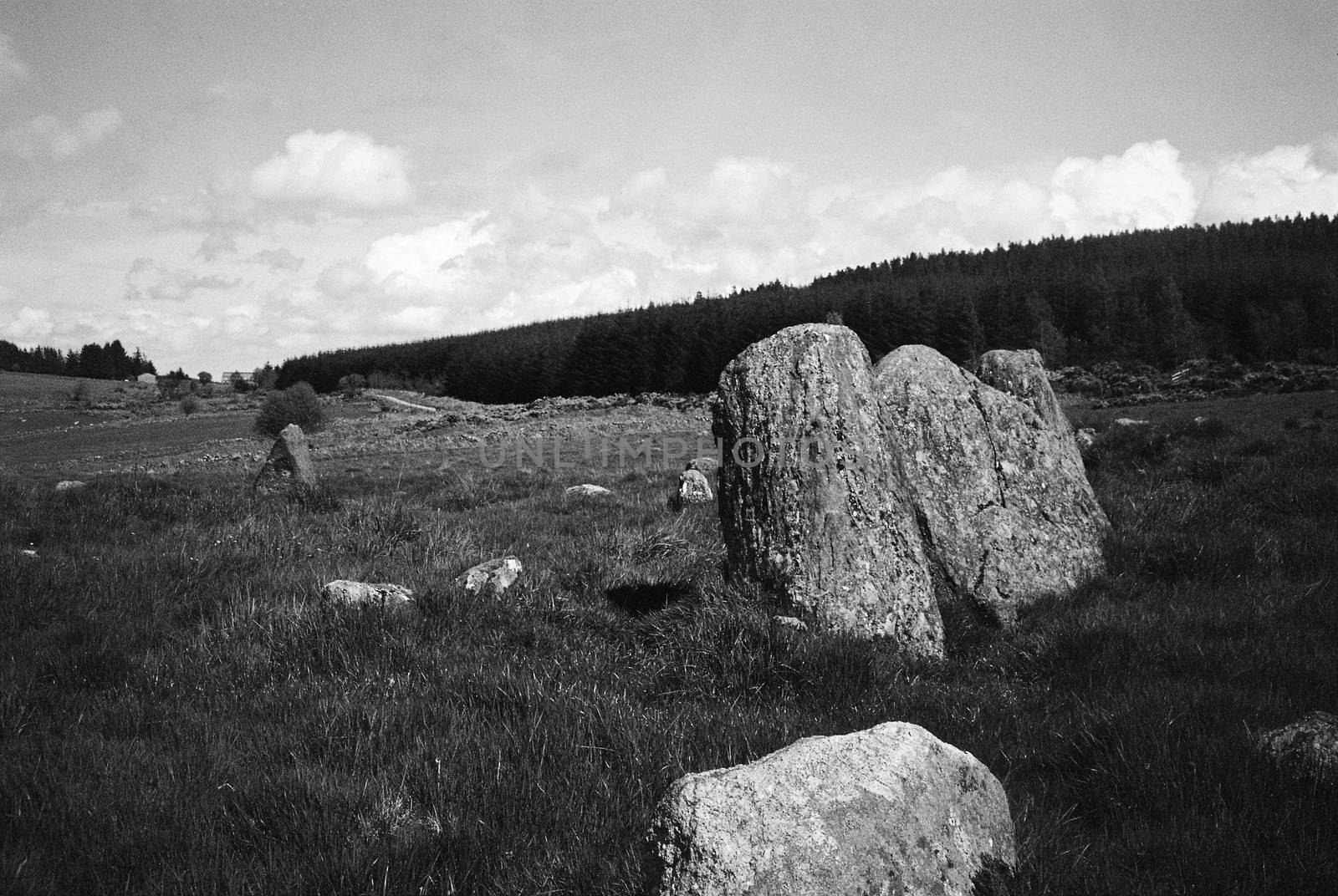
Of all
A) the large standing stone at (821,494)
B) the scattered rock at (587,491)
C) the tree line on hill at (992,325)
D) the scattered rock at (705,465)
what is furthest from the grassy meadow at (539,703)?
the tree line on hill at (992,325)

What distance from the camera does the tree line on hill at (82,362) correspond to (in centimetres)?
17100

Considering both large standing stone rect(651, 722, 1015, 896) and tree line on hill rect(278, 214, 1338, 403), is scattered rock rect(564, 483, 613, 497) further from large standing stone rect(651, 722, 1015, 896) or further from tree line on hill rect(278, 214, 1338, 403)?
tree line on hill rect(278, 214, 1338, 403)

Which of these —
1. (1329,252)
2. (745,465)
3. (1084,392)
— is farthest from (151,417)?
(1329,252)

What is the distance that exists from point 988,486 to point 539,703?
542 cm

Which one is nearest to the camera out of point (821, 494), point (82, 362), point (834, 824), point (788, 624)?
point (834, 824)

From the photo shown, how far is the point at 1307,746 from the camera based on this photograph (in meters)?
3.89

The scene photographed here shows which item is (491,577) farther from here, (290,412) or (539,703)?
(290,412)

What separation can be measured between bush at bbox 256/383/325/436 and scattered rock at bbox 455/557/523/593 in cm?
5033

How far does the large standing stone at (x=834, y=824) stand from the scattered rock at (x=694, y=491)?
32.6 feet

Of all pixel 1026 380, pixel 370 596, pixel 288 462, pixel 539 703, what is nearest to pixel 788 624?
pixel 539 703

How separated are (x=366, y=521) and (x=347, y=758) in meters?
5.72

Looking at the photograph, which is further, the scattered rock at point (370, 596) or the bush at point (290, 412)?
the bush at point (290, 412)

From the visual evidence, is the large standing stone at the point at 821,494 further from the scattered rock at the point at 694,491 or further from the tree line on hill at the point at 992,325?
the tree line on hill at the point at 992,325

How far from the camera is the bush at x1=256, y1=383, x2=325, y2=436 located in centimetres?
5394
